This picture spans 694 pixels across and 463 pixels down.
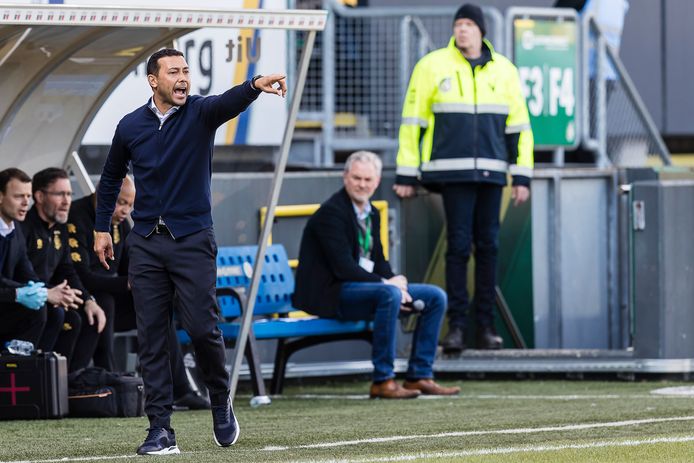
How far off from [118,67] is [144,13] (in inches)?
60.4

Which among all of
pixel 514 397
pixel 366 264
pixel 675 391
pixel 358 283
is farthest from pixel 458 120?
pixel 675 391

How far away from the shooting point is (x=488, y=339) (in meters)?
11.8

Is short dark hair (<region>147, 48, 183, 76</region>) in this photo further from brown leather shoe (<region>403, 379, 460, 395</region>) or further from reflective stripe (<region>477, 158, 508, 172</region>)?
reflective stripe (<region>477, 158, 508, 172</region>)

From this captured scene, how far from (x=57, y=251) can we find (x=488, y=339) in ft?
10.6

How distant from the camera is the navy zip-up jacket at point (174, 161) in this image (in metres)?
7.32

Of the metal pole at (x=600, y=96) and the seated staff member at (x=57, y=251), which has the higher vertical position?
the metal pole at (x=600, y=96)

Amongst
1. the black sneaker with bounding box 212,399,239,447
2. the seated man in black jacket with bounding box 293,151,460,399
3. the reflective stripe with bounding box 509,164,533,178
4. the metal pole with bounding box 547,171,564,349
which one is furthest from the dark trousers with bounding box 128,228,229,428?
the metal pole with bounding box 547,171,564,349

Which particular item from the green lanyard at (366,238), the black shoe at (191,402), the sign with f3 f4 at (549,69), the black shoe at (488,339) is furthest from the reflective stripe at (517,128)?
the black shoe at (191,402)

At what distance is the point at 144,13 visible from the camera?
28.1 ft

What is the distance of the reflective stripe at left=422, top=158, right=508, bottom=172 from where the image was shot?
11.5 metres

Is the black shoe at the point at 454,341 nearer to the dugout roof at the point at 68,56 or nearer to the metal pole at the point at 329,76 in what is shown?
the metal pole at the point at 329,76

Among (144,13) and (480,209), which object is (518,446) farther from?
(480,209)

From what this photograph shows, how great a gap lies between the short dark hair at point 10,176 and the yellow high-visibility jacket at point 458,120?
2.89 m

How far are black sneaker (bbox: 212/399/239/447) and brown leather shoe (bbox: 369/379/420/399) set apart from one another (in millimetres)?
2862
